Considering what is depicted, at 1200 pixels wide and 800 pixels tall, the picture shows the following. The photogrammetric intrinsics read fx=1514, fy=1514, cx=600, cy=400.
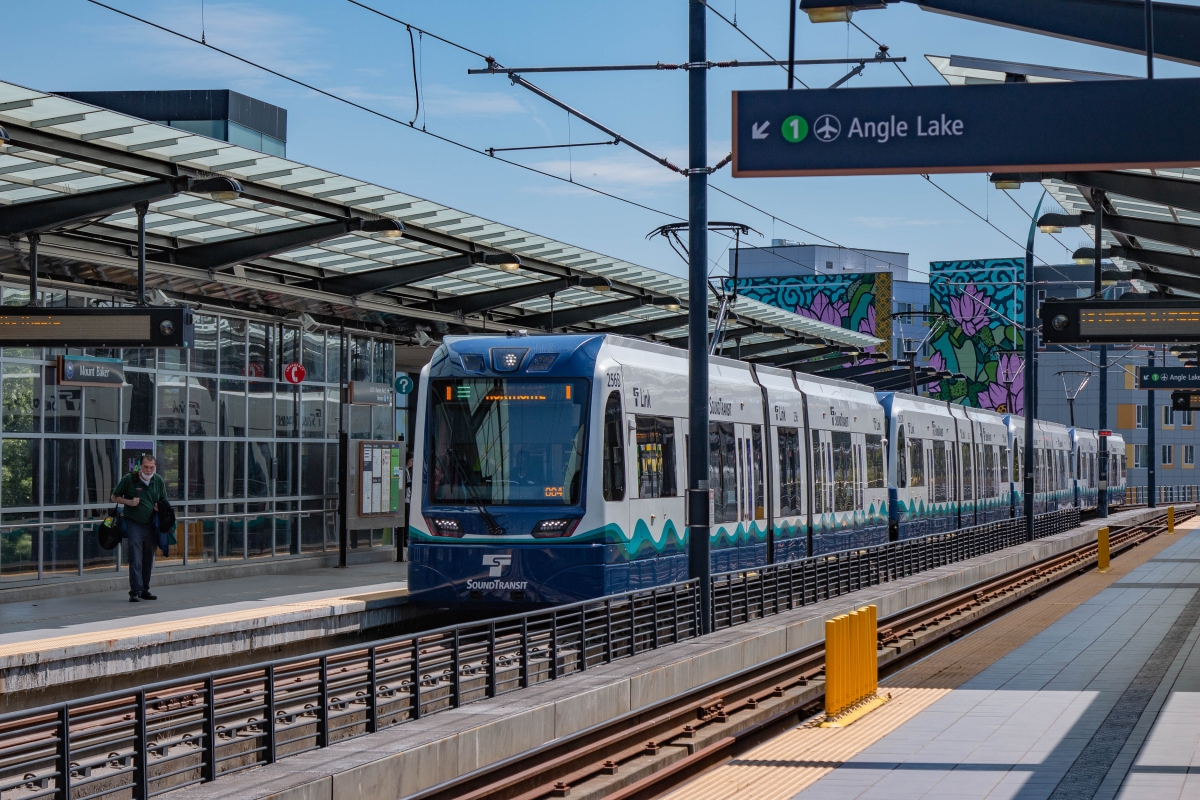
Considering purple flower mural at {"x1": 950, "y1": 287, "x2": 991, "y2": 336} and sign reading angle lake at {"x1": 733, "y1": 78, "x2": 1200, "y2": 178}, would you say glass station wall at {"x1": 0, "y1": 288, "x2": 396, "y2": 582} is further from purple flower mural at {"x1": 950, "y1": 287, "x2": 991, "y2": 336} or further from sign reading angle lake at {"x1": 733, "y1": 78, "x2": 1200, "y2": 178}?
purple flower mural at {"x1": 950, "y1": 287, "x2": 991, "y2": 336}

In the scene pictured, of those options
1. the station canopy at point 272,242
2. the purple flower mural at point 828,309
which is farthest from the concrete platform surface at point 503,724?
A: the purple flower mural at point 828,309

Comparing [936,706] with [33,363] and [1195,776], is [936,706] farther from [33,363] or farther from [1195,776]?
[33,363]

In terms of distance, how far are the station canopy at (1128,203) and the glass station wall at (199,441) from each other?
1182cm

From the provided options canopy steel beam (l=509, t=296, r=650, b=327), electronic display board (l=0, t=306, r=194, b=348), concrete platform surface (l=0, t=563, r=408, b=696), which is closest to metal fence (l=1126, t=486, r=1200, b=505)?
canopy steel beam (l=509, t=296, r=650, b=327)

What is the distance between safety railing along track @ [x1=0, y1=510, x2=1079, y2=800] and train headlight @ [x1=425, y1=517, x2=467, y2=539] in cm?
117

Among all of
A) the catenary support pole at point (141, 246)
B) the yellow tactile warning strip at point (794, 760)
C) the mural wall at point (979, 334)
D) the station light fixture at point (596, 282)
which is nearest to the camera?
the yellow tactile warning strip at point (794, 760)

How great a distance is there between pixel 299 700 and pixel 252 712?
1.29 feet

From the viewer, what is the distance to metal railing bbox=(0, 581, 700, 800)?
786 centimetres

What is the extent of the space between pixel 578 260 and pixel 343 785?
1535cm

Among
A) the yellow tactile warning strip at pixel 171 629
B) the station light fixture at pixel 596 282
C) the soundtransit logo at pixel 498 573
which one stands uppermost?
Result: the station light fixture at pixel 596 282

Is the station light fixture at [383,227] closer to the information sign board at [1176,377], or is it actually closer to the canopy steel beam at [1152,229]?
the canopy steel beam at [1152,229]

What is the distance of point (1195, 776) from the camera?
9.86m

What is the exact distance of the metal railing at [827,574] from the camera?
17516mm

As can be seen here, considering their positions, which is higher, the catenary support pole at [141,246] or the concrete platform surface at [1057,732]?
the catenary support pole at [141,246]
